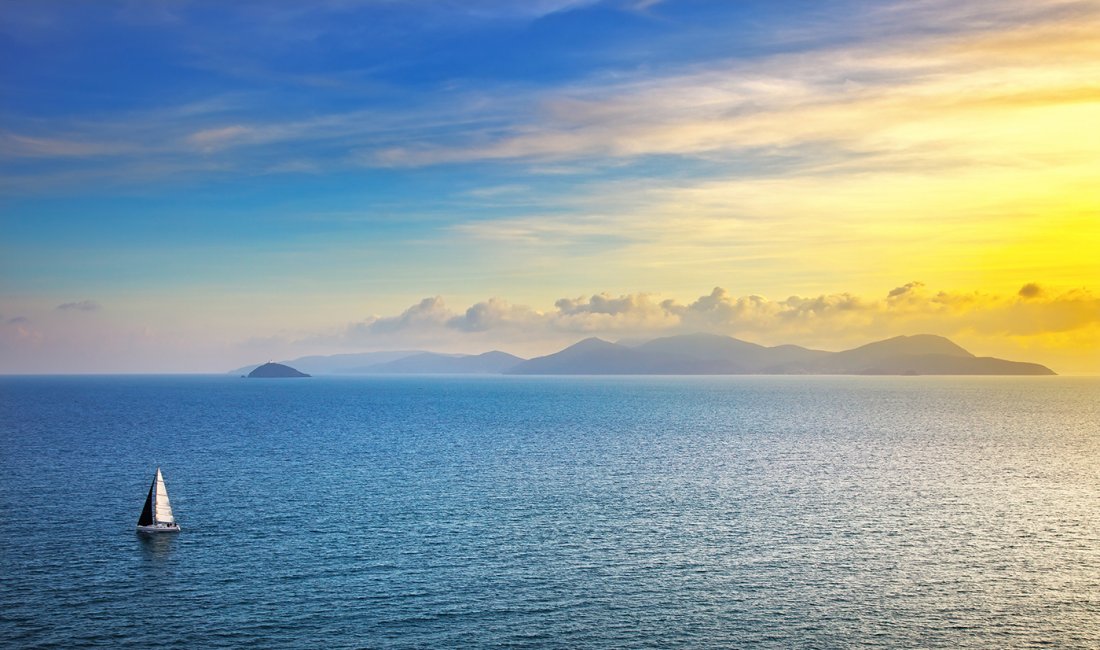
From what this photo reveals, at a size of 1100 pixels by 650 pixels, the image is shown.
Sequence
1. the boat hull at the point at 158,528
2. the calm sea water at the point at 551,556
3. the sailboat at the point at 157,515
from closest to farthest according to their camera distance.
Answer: the calm sea water at the point at 551,556 < the boat hull at the point at 158,528 < the sailboat at the point at 157,515

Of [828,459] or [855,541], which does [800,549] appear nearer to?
[855,541]

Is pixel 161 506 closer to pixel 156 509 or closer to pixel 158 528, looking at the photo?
pixel 156 509

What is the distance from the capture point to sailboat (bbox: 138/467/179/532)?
311 ft

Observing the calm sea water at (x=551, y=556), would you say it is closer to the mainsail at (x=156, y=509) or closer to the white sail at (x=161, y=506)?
the mainsail at (x=156, y=509)

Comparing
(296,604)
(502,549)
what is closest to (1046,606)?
(502,549)

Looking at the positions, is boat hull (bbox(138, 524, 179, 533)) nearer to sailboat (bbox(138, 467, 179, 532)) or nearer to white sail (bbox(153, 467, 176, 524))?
sailboat (bbox(138, 467, 179, 532))

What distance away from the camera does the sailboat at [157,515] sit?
3737 inches

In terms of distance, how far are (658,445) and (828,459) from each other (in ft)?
126

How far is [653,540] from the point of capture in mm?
93688

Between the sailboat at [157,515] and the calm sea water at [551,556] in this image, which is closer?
the calm sea water at [551,556]

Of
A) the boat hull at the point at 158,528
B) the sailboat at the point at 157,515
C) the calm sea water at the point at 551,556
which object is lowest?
the calm sea water at the point at 551,556

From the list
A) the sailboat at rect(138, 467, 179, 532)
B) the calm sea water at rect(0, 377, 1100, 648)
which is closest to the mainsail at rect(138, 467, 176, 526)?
the sailboat at rect(138, 467, 179, 532)

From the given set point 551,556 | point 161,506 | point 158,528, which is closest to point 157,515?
point 161,506

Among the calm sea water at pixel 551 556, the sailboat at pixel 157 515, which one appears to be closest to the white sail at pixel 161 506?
the sailboat at pixel 157 515
